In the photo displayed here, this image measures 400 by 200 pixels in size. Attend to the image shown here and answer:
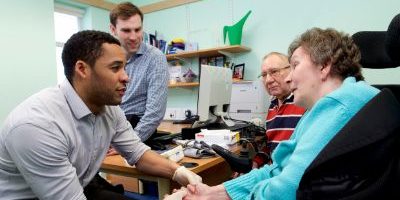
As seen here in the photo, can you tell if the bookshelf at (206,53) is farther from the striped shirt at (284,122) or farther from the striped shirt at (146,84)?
the striped shirt at (284,122)

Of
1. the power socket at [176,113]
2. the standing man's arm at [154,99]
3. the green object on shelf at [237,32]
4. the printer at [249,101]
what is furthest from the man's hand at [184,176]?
the power socket at [176,113]

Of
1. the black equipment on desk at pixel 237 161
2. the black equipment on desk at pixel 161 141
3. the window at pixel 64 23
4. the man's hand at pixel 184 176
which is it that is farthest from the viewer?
the window at pixel 64 23

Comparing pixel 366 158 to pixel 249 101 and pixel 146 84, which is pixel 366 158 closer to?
pixel 146 84

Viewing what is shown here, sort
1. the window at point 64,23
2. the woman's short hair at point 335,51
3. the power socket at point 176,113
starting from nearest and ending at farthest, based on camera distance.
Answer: the woman's short hair at point 335,51
the window at point 64,23
the power socket at point 176,113

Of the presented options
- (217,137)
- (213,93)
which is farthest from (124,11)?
(217,137)

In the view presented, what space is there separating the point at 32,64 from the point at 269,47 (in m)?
2.65

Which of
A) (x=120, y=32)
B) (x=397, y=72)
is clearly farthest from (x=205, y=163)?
(x=397, y=72)

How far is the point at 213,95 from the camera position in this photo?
2.15 meters

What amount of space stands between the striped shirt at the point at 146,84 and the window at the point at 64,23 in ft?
6.86

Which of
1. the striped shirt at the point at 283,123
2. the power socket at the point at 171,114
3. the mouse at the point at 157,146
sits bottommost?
the power socket at the point at 171,114

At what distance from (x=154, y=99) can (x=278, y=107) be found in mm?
778

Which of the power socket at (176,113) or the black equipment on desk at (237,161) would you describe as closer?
the black equipment on desk at (237,161)

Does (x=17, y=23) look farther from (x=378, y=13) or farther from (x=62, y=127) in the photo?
(x=378, y=13)

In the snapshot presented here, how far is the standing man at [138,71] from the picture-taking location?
1.93 m
